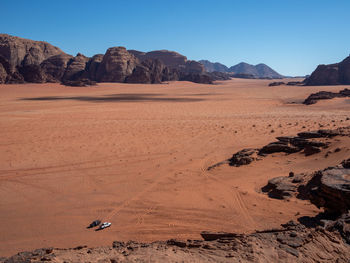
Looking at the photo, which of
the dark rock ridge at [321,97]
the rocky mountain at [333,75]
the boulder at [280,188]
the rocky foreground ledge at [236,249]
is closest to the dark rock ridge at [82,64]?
the rocky mountain at [333,75]

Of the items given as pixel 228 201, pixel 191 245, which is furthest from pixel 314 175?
pixel 191 245

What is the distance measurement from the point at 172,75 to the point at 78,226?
7140 centimetres

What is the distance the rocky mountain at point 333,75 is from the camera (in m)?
60.5

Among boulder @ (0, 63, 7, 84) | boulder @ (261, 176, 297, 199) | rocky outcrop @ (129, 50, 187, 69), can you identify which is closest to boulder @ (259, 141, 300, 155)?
boulder @ (261, 176, 297, 199)

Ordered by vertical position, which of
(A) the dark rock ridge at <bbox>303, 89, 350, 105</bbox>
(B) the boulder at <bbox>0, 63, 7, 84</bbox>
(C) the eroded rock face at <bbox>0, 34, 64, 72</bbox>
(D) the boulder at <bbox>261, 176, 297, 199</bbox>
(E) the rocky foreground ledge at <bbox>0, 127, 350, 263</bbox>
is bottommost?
(D) the boulder at <bbox>261, 176, 297, 199</bbox>

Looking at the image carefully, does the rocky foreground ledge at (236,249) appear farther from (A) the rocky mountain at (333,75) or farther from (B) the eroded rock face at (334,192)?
(A) the rocky mountain at (333,75)

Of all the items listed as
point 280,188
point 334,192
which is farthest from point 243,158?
point 334,192

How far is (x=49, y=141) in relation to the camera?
10.7 metres

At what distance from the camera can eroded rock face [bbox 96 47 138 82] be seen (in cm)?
6022

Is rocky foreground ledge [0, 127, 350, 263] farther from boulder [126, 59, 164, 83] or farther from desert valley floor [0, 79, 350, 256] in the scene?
boulder [126, 59, 164, 83]

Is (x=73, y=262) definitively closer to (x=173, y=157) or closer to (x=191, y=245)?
(x=191, y=245)

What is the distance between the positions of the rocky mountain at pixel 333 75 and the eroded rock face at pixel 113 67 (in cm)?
4013

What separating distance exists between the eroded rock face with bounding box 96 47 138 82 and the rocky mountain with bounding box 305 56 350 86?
40.1 m

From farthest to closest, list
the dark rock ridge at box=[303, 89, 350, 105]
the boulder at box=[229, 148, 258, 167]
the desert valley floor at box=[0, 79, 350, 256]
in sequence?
the dark rock ridge at box=[303, 89, 350, 105] → the boulder at box=[229, 148, 258, 167] → the desert valley floor at box=[0, 79, 350, 256]
